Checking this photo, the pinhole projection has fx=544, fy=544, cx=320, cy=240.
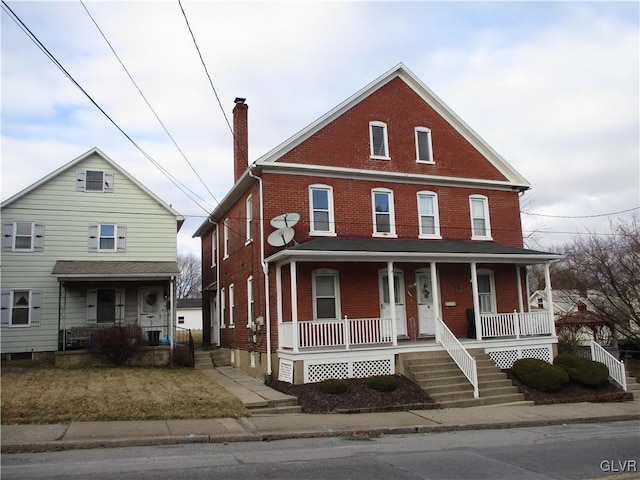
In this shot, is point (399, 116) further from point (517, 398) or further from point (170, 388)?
point (170, 388)

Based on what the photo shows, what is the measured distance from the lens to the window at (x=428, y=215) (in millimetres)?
19656

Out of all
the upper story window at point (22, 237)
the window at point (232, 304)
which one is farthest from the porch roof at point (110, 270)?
the window at point (232, 304)

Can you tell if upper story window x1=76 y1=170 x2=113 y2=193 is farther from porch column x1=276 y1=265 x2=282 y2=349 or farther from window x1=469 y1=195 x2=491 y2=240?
window x1=469 y1=195 x2=491 y2=240

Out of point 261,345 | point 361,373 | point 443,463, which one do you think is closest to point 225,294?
point 261,345

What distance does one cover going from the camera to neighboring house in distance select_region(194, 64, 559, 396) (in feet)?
53.0

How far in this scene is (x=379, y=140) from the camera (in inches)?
774

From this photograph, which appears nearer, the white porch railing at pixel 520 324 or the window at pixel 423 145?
the white porch railing at pixel 520 324

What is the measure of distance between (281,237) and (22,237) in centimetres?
1128

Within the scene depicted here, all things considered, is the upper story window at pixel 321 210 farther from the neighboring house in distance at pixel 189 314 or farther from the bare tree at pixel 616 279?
the neighboring house in distance at pixel 189 314

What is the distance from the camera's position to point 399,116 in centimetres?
2011

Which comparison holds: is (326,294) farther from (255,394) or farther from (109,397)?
(109,397)

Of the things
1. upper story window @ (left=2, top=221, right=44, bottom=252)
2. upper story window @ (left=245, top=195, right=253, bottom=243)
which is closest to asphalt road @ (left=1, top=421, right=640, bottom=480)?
upper story window @ (left=245, top=195, right=253, bottom=243)

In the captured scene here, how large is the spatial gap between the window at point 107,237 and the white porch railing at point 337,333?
933 cm

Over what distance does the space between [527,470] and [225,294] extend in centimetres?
1727
